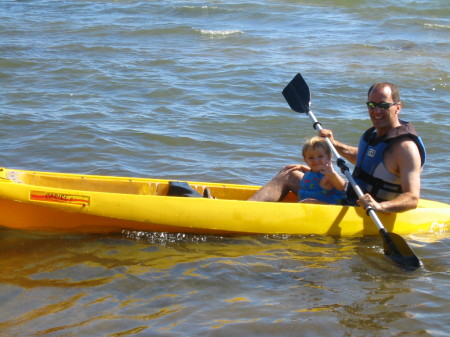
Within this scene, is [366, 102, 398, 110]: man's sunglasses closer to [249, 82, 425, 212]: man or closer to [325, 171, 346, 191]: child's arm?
[249, 82, 425, 212]: man

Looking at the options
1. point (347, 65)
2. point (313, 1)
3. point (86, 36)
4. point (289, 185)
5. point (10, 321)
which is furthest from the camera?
point (313, 1)

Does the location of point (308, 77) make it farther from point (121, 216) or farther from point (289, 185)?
point (121, 216)

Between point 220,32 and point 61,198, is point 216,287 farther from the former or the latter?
point 220,32

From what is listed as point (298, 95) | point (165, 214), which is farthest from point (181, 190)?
point (298, 95)

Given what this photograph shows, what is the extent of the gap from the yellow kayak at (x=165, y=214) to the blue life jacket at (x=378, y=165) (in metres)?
0.17

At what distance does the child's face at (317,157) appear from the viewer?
16.7 ft

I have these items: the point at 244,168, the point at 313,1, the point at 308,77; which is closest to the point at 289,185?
the point at 244,168

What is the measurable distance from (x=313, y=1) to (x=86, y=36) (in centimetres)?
613

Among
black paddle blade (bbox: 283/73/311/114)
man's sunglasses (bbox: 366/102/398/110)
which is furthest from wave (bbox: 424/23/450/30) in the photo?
man's sunglasses (bbox: 366/102/398/110)

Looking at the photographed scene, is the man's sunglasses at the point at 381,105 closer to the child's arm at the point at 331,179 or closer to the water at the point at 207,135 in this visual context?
the child's arm at the point at 331,179

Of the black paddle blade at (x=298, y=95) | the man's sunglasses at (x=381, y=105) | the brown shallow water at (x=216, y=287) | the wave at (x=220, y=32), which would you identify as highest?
the wave at (x=220, y=32)

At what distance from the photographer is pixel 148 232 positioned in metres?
5.03

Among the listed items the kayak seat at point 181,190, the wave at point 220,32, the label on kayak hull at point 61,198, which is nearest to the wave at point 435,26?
the wave at point 220,32

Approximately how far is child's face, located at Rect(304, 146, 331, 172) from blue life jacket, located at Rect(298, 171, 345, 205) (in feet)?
0.26
